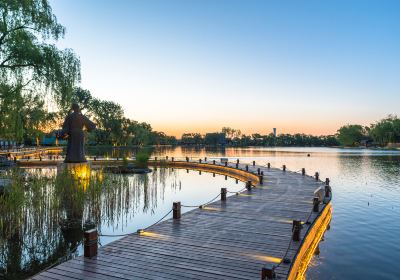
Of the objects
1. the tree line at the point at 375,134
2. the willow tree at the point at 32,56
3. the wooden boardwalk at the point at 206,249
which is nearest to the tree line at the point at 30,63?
the willow tree at the point at 32,56

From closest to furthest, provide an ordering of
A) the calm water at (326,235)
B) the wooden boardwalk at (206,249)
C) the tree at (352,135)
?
the wooden boardwalk at (206,249), the calm water at (326,235), the tree at (352,135)

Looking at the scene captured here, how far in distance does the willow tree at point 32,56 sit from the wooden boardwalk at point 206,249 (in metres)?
12.7

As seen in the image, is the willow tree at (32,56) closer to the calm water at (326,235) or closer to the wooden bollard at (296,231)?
the calm water at (326,235)

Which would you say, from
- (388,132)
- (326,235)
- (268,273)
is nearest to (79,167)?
(326,235)

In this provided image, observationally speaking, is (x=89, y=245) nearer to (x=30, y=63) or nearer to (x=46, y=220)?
(x=46, y=220)

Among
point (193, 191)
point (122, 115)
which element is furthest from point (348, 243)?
point (122, 115)

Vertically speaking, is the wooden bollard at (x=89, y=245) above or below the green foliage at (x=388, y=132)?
below

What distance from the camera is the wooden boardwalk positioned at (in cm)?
715

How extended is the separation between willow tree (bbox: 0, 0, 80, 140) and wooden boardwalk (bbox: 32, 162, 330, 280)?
12.7 m

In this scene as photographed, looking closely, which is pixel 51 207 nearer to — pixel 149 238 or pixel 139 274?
pixel 149 238

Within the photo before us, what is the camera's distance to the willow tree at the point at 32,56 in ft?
56.4

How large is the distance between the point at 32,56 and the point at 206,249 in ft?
51.3

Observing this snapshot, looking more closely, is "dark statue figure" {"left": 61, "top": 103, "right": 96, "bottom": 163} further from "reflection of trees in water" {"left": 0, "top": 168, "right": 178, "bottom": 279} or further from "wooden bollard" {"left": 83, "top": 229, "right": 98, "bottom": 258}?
"wooden bollard" {"left": 83, "top": 229, "right": 98, "bottom": 258}

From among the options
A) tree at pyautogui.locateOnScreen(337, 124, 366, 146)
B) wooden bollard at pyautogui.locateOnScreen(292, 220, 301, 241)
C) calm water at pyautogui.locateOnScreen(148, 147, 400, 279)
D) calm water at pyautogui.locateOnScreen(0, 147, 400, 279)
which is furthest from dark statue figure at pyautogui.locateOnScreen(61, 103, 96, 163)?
tree at pyautogui.locateOnScreen(337, 124, 366, 146)
